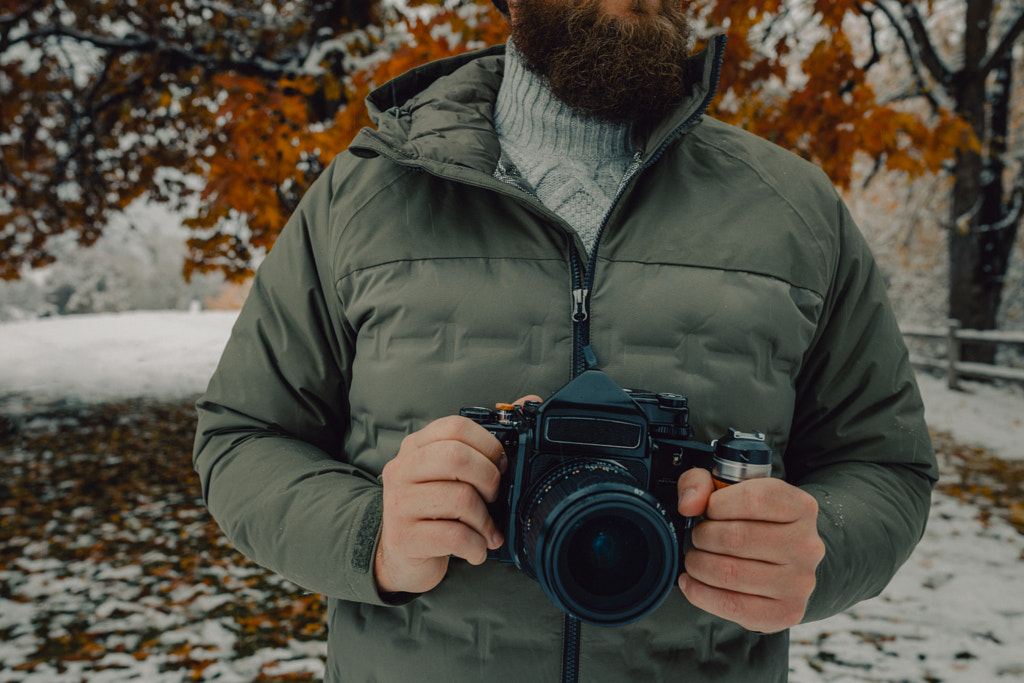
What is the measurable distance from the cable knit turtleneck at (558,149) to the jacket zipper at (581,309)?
0.15 m

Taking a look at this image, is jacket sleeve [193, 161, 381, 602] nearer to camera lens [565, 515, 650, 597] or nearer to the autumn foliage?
camera lens [565, 515, 650, 597]

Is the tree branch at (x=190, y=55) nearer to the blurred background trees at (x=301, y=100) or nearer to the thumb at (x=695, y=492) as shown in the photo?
the blurred background trees at (x=301, y=100)

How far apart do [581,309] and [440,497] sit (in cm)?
40

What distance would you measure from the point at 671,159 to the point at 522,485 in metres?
0.68

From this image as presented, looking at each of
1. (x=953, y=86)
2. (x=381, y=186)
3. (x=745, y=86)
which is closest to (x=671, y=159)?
(x=381, y=186)

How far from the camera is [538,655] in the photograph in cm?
103

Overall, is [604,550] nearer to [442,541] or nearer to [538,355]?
[442,541]

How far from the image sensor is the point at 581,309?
1082 mm

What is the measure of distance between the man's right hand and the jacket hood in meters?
0.50

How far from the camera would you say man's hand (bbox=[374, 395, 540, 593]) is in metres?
0.89

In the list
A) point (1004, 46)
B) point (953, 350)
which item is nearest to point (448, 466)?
point (1004, 46)

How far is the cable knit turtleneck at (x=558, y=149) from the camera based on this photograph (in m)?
1.27

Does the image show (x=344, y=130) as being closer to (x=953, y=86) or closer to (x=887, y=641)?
(x=887, y=641)

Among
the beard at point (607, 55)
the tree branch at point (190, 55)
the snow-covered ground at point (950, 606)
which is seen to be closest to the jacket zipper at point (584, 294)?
the beard at point (607, 55)
